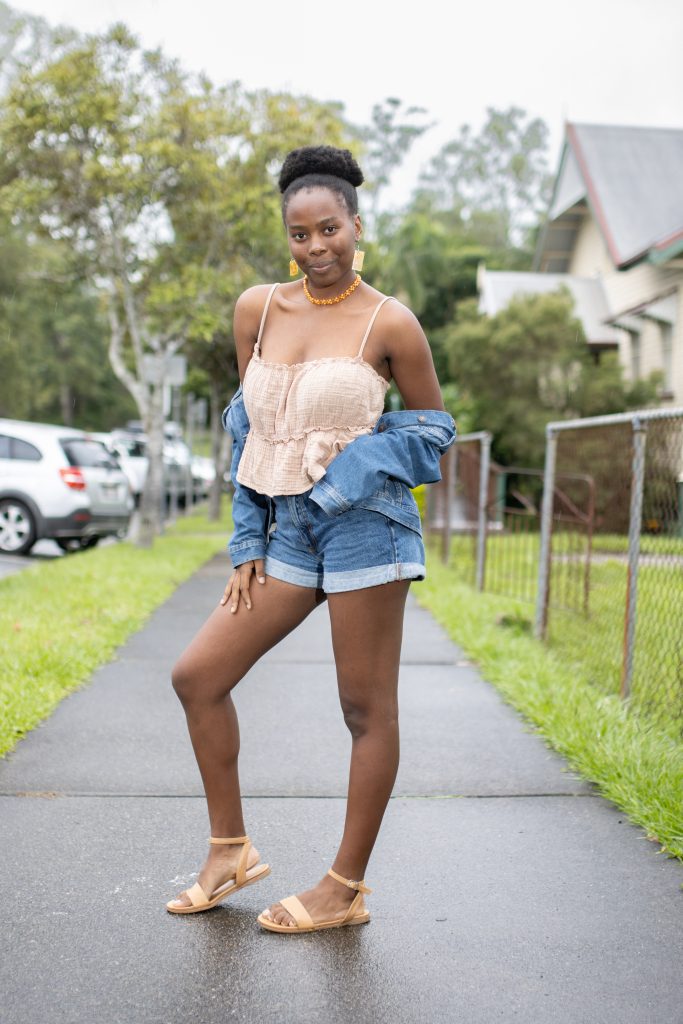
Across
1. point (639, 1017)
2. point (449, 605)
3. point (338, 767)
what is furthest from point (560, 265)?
point (639, 1017)

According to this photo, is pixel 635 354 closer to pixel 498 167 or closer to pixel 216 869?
pixel 216 869

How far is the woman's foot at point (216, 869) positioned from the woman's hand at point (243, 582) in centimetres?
69

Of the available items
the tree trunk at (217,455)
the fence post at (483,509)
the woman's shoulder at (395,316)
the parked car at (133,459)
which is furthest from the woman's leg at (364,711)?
the tree trunk at (217,455)

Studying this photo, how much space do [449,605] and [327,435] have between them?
627 centimetres

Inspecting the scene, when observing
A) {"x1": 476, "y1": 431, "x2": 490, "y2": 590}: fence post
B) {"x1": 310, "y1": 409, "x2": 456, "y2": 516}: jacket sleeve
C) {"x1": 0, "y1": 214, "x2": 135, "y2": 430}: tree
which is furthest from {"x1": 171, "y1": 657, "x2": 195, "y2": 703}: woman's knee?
{"x1": 0, "y1": 214, "x2": 135, "y2": 430}: tree

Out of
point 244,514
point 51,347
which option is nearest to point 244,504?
point 244,514

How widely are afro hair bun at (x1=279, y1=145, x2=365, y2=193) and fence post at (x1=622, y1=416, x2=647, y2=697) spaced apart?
2.71 meters

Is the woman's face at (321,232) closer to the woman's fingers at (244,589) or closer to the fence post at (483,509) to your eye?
the woman's fingers at (244,589)

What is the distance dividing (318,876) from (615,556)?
590 cm

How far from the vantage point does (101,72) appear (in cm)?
1295

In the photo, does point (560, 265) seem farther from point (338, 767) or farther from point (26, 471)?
point (338, 767)

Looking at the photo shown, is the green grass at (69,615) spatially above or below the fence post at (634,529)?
below

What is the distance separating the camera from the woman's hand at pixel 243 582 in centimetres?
287

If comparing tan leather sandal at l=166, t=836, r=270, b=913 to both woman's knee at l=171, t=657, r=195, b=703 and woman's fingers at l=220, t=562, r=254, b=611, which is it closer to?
woman's knee at l=171, t=657, r=195, b=703
